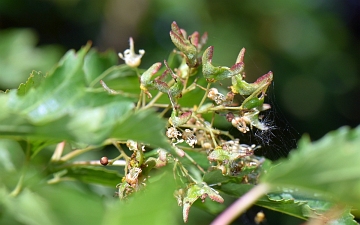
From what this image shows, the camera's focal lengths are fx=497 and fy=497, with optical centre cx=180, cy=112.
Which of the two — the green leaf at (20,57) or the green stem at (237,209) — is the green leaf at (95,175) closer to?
the green stem at (237,209)

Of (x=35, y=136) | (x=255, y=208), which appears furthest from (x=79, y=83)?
(x=255, y=208)

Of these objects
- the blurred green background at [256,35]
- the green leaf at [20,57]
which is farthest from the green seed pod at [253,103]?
the blurred green background at [256,35]

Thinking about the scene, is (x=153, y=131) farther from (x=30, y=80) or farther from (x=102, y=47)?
(x=102, y=47)

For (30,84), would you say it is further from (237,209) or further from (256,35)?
(256,35)

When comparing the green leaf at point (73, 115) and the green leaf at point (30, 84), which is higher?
the green leaf at point (30, 84)

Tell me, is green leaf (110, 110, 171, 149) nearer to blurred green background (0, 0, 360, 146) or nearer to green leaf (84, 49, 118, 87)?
green leaf (84, 49, 118, 87)
